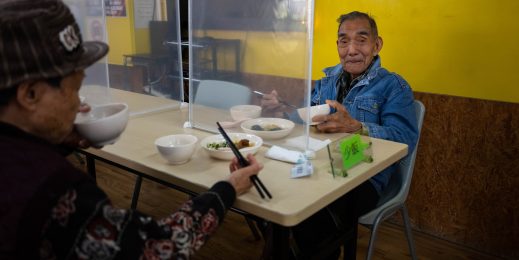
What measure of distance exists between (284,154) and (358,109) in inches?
23.5

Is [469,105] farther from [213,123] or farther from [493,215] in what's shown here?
[213,123]

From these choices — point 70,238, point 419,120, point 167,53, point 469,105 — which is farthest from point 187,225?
point 469,105

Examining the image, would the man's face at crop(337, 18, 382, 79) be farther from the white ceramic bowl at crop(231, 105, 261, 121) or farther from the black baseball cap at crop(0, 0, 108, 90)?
the black baseball cap at crop(0, 0, 108, 90)

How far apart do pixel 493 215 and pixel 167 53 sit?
1.77 meters

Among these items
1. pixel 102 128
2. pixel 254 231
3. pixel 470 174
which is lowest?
pixel 254 231

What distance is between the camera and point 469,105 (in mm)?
2182

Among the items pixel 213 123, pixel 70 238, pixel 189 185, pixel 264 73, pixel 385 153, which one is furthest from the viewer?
pixel 213 123

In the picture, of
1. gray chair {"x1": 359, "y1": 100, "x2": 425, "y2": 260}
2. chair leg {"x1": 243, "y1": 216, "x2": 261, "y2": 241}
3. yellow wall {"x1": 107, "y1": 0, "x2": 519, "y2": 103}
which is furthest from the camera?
chair leg {"x1": 243, "y1": 216, "x2": 261, "y2": 241}

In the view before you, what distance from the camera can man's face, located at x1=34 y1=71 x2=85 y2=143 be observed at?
798 millimetres

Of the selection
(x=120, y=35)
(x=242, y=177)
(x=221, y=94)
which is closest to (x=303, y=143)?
(x=242, y=177)

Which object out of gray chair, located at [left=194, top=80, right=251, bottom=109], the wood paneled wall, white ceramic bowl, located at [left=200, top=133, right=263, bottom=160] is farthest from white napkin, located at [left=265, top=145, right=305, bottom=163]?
the wood paneled wall

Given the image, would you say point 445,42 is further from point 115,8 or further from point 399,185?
point 115,8

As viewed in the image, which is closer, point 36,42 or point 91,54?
point 36,42

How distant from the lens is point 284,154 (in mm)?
1333
